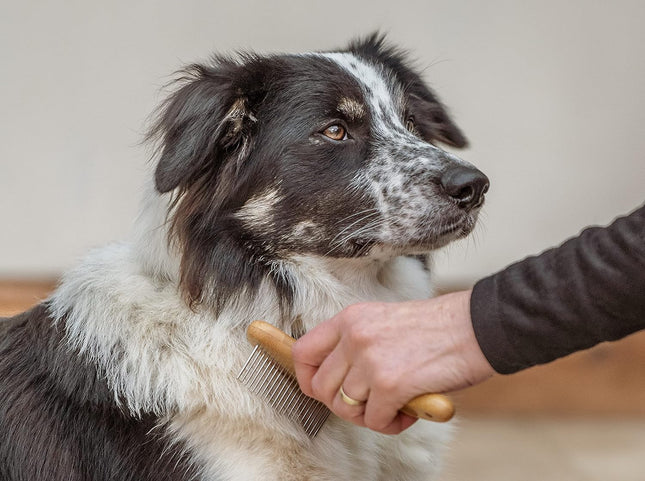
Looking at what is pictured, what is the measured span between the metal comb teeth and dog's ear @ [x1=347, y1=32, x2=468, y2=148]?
2.84 ft

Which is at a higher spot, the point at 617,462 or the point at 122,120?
the point at 122,120

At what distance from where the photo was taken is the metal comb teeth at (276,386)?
1694mm

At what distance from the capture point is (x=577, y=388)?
12.1 ft

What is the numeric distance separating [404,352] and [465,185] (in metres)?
0.59

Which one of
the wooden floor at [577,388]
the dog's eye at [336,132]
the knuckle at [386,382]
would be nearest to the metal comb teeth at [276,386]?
the knuckle at [386,382]

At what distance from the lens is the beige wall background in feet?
11.5

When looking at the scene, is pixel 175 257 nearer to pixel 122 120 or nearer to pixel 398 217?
pixel 398 217

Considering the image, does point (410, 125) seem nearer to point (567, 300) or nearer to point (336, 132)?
point (336, 132)

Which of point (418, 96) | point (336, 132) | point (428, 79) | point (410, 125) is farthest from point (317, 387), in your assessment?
point (428, 79)

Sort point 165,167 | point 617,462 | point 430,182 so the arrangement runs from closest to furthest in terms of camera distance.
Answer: point 165,167
point 430,182
point 617,462

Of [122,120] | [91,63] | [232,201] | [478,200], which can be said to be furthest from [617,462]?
[91,63]

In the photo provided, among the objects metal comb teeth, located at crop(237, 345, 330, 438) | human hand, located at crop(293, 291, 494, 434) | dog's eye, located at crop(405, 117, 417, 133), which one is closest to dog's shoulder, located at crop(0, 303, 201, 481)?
metal comb teeth, located at crop(237, 345, 330, 438)

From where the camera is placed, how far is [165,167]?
1.70 meters

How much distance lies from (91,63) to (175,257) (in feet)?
6.49
